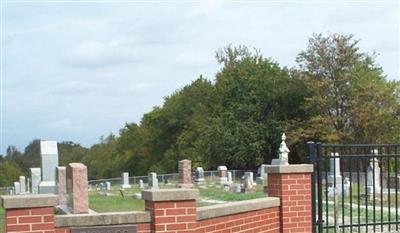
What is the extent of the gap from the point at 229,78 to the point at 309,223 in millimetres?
47916

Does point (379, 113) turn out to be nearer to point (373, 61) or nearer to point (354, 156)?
point (373, 61)

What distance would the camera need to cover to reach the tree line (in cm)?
4556

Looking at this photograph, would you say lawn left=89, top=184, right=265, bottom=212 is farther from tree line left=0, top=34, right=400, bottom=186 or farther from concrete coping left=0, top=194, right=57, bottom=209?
tree line left=0, top=34, right=400, bottom=186

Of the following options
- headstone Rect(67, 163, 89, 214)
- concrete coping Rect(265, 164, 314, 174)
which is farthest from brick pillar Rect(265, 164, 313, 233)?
headstone Rect(67, 163, 89, 214)

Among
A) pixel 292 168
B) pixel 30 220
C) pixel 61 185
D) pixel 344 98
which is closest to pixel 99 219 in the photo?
pixel 30 220

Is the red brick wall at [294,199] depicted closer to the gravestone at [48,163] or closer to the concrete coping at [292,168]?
the concrete coping at [292,168]

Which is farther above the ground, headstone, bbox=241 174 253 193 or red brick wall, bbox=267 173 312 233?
A: red brick wall, bbox=267 173 312 233

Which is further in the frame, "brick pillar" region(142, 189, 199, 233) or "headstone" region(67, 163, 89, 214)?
"headstone" region(67, 163, 89, 214)

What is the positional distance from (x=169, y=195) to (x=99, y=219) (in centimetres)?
78

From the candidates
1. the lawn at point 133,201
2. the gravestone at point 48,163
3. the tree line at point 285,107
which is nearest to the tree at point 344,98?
the tree line at point 285,107

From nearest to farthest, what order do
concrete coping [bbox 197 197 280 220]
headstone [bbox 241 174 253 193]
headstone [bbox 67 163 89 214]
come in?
concrete coping [bbox 197 197 280 220]
headstone [bbox 67 163 89 214]
headstone [bbox 241 174 253 193]

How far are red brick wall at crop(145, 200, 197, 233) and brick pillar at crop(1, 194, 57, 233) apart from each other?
111 centimetres

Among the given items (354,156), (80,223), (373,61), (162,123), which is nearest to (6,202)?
(80,223)

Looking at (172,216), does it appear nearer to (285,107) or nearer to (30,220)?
(30,220)
